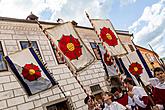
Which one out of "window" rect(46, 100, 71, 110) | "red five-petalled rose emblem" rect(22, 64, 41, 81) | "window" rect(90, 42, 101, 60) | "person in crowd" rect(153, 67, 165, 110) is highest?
"window" rect(90, 42, 101, 60)

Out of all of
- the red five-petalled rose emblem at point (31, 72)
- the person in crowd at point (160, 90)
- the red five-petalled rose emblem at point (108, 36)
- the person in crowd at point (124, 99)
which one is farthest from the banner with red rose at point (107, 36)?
the person in crowd at point (160, 90)

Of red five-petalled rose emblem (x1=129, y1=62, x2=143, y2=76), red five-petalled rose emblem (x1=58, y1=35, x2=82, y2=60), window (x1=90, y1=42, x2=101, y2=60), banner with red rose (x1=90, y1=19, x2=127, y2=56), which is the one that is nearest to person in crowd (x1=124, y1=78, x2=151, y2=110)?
red five-petalled rose emblem (x1=58, y1=35, x2=82, y2=60)

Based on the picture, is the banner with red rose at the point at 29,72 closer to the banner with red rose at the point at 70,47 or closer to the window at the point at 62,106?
the banner with red rose at the point at 70,47

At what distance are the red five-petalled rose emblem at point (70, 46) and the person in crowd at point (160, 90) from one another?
320 centimetres

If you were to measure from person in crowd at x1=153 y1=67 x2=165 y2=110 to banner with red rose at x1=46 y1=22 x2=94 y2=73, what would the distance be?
285 centimetres

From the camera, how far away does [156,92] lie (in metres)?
5.92

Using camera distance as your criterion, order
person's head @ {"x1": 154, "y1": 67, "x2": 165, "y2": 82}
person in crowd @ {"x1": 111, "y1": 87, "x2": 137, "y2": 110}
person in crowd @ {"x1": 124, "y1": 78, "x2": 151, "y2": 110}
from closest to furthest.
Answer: person's head @ {"x1": 154, "y1": 67, "x2": 165, "y2": 82} < person in crowd @ {"x1": 124, "y1": 78, "x2": 151, "y2": 110} < person in crowd @ {"x1": 111, "y1": 87, "x2": 137, "y2": 110}

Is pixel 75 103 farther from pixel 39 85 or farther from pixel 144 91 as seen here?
pixel 144 91

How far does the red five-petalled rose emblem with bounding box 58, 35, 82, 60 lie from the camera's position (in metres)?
8.16

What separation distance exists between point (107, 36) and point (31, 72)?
3262 mm

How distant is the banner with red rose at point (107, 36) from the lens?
9016 mm

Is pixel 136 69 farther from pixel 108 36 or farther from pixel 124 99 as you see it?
pixel 124 99

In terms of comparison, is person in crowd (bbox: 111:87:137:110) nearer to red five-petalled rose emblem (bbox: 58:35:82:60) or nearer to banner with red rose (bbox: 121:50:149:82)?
red five-petalled rose emblem (bbox: 58:35:82:60)

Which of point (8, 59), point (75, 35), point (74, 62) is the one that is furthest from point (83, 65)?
point (8, 59)
